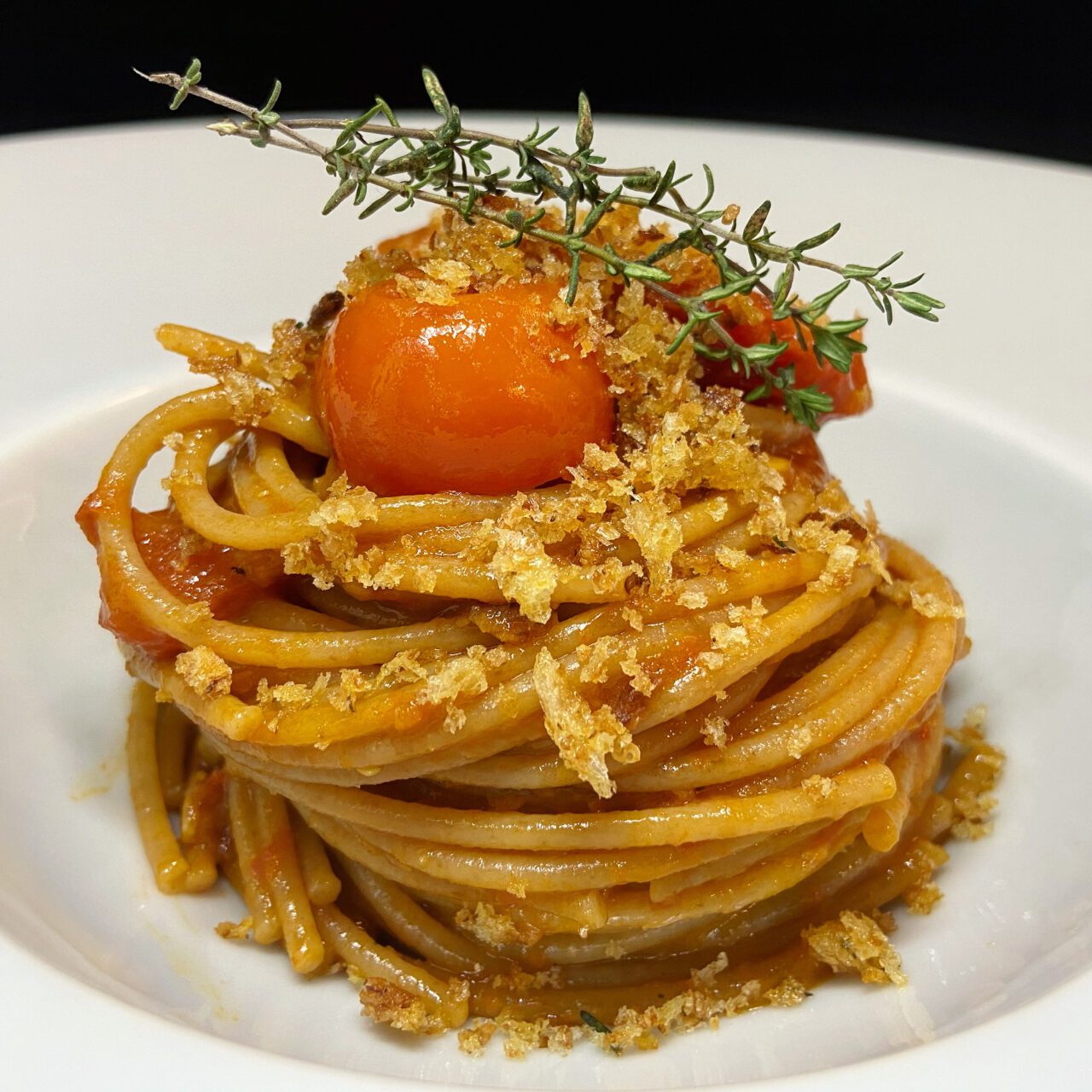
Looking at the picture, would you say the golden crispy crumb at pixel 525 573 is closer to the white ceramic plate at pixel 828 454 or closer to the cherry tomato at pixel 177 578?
the cherry tomato at pixel 177 578

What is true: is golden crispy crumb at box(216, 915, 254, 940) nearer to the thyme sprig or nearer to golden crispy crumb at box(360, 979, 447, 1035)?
golden crispy crumb at box(360, 979, 447, 1035)

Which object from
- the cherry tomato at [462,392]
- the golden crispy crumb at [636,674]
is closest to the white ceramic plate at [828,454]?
the golden crispy crumb at [636,674]

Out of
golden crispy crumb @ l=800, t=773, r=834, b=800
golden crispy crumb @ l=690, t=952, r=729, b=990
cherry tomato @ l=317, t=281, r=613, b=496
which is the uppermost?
cherry tomato @ l=317, t=281, r=613, b=496

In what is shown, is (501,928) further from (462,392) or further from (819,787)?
(462,392)

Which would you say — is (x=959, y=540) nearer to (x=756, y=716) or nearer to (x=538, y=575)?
(x=756, y=716)

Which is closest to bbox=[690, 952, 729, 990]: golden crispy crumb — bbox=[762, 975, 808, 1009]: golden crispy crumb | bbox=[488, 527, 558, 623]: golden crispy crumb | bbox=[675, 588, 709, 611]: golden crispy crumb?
bbox=[762, 975, 808, 1009]: golden crispy crumb

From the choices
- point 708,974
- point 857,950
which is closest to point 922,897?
point 857,950
